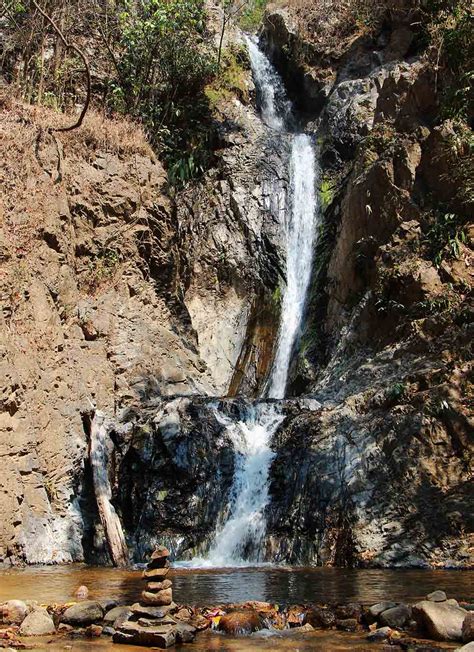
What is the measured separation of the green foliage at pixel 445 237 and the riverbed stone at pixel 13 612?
1109 cm

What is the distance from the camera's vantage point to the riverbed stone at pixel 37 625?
19.0 feet

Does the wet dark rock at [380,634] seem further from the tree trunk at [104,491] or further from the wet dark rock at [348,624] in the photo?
the tree trunk at [104,491]

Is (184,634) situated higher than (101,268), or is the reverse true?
(101,268)

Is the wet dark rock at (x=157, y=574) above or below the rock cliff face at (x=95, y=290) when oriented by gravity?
below

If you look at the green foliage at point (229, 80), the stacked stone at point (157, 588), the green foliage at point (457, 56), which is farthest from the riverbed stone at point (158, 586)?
the green foliage at point (229, 80)

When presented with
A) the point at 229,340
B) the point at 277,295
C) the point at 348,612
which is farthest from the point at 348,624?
the point at 277,295

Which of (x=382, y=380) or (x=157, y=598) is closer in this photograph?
(x=157, y=598)

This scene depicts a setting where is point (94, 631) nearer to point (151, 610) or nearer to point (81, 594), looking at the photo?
point (151, 610)

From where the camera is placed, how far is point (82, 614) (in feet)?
19.9

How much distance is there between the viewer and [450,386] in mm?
11672

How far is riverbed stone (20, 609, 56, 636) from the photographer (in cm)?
578

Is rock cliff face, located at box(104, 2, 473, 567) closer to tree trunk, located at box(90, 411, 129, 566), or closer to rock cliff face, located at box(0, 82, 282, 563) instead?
tree trunk, located at box(90, 411, 129, 566)

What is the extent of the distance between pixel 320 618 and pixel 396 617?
709 millimetres

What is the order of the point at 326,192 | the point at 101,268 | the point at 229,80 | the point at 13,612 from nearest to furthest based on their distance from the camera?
the point at 13,612, the point at 101,268, the point at 326,192, the point at 229,80
